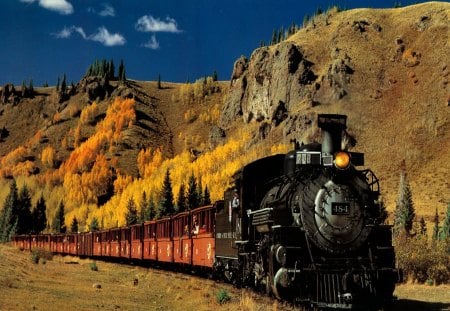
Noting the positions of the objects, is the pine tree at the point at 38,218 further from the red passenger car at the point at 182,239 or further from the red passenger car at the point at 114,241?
the red passenger car at the point at 182,239

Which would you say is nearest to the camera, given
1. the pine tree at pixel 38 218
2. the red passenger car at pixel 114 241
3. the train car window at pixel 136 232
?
the train car window at pixel 136 232

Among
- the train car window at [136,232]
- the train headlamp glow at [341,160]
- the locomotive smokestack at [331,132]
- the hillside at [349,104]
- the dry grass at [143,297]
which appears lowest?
the dry grass at [143,297]

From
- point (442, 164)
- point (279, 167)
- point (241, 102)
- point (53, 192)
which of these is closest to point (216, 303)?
point (279, 167)

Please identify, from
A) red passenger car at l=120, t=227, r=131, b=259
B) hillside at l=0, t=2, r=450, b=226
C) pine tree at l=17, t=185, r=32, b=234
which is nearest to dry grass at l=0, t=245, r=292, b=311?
red passenger car at l=120, t=227, r=131, b=259

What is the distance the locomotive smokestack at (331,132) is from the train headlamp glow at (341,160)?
0.85ft

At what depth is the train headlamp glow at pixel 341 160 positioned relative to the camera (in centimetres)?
1593

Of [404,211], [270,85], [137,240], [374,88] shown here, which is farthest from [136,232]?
[270,85]

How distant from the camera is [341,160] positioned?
15953 mm

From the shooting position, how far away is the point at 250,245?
18969 mm

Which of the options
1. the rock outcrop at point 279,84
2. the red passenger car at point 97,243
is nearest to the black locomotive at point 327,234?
the red passenger car at point 97,243

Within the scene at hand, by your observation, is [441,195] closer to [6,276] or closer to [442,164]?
[442,164]

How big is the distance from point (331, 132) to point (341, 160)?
0.89 metres

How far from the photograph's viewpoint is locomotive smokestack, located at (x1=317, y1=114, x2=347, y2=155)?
16.2 meters

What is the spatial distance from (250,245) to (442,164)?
110 meters
